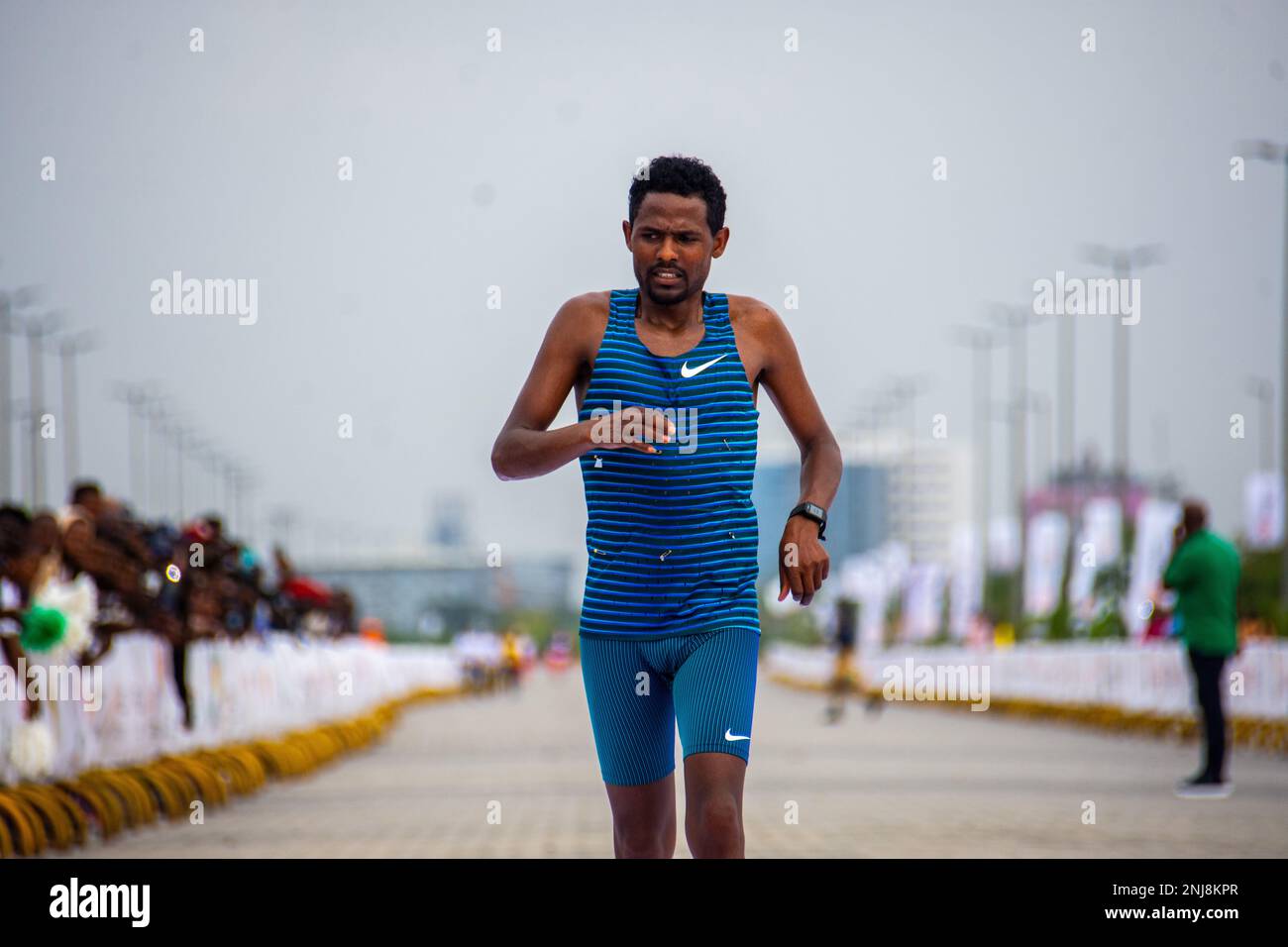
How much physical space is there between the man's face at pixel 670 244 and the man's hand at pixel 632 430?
38 cm

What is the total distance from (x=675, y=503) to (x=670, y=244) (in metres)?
0.58

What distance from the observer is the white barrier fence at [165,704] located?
12.3 metres

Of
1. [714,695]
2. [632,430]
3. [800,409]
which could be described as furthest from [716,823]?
[800,409]

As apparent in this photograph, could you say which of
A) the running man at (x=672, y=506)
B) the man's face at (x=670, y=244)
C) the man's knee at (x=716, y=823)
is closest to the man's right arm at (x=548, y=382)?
the running man at (x=672, y=506)

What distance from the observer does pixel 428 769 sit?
71.2 ft

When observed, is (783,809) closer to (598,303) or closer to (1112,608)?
(598,303)

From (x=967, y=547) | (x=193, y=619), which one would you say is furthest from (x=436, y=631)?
(x=193, y=619)

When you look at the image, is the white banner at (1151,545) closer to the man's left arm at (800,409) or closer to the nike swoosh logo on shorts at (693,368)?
the man's left arm at (800,409)

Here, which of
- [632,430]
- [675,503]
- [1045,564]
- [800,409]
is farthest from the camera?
[1045,564]

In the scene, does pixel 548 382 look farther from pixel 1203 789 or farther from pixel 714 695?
pixel 1203 789

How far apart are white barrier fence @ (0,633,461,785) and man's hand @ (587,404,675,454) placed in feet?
23.8

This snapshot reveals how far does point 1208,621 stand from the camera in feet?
52.5

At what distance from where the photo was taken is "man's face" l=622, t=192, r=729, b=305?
517cm

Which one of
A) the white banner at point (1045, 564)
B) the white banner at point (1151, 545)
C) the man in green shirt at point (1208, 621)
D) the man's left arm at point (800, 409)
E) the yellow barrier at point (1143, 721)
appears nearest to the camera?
the man's left arm at point (800, 409)
